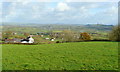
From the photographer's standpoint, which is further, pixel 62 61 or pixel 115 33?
pixel 115 33

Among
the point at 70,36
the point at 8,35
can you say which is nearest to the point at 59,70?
the point at 70,36

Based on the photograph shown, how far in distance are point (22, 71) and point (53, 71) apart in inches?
55.1

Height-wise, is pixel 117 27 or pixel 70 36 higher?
pixel 117 27

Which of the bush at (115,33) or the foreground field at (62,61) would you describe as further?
the bush at (115,33)

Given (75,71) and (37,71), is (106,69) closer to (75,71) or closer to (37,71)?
(75,71)

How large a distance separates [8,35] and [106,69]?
4751 cm

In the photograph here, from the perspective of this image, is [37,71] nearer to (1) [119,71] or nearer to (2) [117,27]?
(1) [119,71]

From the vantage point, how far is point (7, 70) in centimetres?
623

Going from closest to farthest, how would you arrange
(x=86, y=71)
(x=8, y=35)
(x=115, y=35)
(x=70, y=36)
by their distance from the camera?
(x=86, y=71)
(x=115, y=35)
(x=70, y=36)
(x=8, y=35)

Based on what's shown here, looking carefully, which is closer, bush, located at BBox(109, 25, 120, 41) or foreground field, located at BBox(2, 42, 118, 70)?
foreground field, located at BBox(2, 42, 118, 70)

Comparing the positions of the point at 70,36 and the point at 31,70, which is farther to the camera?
the point at 70,36

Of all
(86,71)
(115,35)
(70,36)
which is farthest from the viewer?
(70,36)

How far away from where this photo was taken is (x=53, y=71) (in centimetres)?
607

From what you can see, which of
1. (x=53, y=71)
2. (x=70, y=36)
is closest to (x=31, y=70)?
(x=53, y=71)
